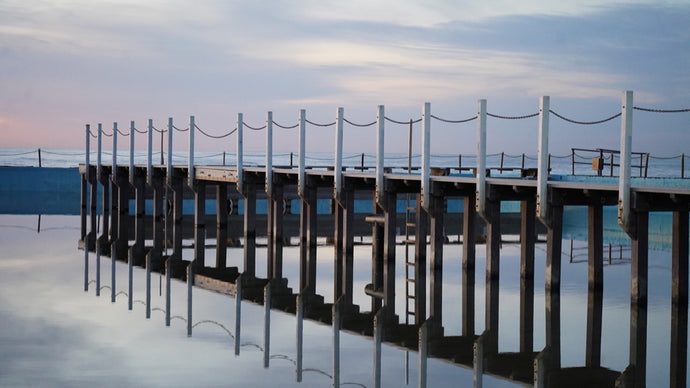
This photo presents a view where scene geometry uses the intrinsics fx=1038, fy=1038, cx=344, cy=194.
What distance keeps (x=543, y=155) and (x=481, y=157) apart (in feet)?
4.81

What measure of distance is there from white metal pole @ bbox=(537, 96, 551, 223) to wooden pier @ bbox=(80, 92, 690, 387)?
0.06 ft

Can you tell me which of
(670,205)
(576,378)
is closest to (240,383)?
(576,378)

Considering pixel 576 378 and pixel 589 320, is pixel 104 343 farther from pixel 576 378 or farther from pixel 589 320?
pixel 589 320

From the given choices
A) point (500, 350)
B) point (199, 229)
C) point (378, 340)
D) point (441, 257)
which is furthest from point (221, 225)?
point (500, 350)

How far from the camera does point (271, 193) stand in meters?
22.7

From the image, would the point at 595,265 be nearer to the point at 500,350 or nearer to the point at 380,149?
the point at 500,350

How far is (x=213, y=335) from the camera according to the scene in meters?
13.1

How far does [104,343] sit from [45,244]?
508 inches

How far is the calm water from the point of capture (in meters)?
10.9

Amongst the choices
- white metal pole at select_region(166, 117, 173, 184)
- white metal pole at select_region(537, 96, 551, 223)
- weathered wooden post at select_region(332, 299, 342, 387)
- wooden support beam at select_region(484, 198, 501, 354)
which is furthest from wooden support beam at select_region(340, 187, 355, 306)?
white metal pole at select_region(166, 117, 173, 184)

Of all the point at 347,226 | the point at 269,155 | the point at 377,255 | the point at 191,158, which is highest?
the point at 269,155

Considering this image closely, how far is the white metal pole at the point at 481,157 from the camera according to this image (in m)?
16.6

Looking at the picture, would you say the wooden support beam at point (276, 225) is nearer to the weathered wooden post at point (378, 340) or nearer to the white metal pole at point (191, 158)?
the white metal pole at point (191, 158)

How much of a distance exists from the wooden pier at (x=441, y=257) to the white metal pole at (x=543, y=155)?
0.06 feet
